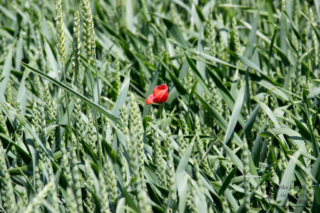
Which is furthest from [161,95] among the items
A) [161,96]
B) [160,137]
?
[160,137]

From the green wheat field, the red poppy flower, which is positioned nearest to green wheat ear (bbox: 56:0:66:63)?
the green wheat field

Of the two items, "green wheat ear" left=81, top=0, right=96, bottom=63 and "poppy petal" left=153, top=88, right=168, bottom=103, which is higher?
"green wheat ear" left=81, top=0, right=96, bottom=63

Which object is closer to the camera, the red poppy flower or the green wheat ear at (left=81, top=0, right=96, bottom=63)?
the green wheat ear at (left=81, top=0, right=96, bottom=63)

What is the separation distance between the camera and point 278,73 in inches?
83.4

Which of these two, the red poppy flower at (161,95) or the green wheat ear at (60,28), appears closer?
the green wheat ear at (60,28)

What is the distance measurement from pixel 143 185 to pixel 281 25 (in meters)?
1.49

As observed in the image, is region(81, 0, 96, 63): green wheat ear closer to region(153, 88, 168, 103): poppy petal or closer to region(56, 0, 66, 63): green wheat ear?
region(56, 0, 66, 63): green wheat ear

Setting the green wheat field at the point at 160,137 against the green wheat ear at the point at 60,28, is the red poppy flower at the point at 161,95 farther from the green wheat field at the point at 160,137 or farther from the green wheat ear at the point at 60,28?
the green wheat ear at the point at 60,28

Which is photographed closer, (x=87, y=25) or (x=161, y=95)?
(x=87, y=25)

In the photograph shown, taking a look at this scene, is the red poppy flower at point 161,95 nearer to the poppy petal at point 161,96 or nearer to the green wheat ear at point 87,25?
the poppy petal at point 161,96

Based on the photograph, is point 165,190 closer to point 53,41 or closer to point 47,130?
point 47,130

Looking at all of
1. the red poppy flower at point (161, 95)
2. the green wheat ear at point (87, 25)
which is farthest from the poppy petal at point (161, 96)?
the green wheat ear at point (87, 25)

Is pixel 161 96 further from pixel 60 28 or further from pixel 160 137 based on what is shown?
pixel 60 28

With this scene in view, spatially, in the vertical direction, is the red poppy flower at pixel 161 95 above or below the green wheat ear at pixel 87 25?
below
